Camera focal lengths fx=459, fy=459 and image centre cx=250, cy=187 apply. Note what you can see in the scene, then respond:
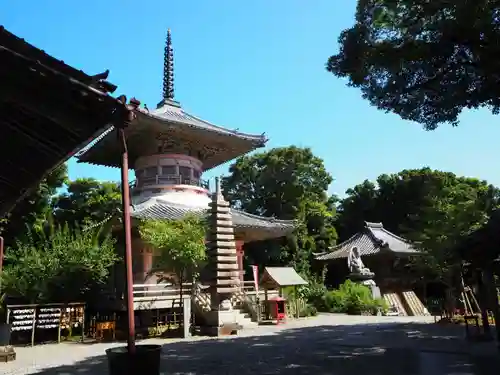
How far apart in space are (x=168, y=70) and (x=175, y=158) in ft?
24.0

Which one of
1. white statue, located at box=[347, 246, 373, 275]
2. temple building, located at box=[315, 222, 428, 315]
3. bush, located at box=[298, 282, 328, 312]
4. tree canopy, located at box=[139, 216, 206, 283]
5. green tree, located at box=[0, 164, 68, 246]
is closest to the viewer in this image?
tree canopy, located at box=[139, 216, 206, 283]

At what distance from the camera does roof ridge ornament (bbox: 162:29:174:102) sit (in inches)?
963

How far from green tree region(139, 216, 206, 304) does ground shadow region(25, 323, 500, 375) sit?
9.56 ft

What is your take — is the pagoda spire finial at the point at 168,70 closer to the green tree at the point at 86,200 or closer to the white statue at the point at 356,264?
the green tree at the point at 86,200

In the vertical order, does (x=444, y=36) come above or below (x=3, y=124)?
above

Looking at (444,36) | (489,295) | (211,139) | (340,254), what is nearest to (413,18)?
(444,36)

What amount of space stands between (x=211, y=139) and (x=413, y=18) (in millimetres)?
12138

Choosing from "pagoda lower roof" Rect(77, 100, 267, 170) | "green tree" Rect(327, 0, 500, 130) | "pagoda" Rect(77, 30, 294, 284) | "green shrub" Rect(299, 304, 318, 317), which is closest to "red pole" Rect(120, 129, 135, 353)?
"green tree" Rect(327, 0, 500, 130)

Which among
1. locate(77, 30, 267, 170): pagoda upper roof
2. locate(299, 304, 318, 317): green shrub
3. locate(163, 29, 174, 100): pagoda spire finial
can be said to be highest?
locate(163, 29, 174, 100): pagoda spire finial

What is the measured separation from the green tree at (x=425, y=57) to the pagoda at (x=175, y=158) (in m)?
9.33

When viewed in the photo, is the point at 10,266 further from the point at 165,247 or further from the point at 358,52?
the point at 358,52

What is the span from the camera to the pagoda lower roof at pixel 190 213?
17.4m

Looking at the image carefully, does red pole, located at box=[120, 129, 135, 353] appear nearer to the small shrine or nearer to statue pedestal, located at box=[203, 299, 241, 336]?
statue pedestal, located at box=[203, 299, 241, 336]

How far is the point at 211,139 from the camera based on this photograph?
21.0 metres
